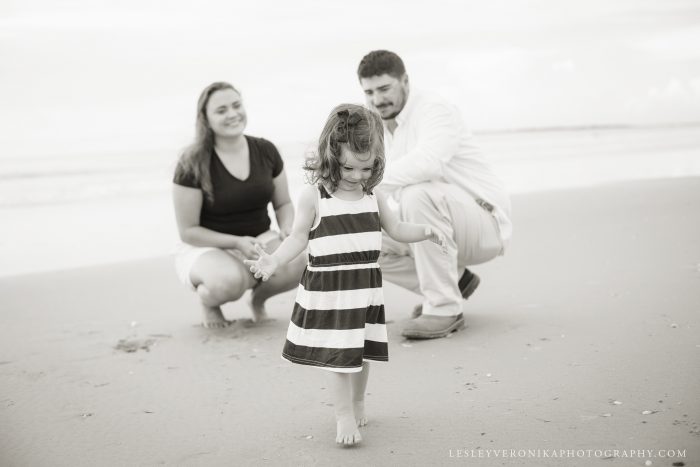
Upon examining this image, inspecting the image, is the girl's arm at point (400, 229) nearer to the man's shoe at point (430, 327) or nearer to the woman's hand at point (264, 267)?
the woman's hand at point (264, 267)

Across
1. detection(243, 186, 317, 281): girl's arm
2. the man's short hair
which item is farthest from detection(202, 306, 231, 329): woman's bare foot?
detection(243, 186, 317, 281): girl's arm

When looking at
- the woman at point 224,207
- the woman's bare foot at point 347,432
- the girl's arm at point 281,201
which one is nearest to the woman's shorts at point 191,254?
the woman at point 224,207

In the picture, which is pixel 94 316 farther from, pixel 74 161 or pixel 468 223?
pixel 74 161

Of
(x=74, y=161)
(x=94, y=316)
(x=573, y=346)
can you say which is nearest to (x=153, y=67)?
(x=74, y=161)

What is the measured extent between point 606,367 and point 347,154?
58.4 inches

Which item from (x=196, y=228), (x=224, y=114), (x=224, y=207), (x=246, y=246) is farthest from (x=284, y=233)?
(x=224, y=114)

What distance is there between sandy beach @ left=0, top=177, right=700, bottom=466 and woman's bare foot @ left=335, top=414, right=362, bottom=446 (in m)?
0.04

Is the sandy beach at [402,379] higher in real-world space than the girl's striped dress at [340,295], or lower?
lower

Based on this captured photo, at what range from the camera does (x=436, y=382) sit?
3.39 m

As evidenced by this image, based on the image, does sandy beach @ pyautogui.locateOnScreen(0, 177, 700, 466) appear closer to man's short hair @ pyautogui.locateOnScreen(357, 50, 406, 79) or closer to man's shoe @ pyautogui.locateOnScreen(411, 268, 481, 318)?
man's shoe @ pyautogui.locateOnScreen(411, 268, 481, 318)

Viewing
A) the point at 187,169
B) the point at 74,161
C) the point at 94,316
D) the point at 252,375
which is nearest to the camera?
the point at 252,375

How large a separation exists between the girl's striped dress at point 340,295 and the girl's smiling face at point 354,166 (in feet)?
0.30

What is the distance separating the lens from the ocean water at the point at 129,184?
25.3 ft

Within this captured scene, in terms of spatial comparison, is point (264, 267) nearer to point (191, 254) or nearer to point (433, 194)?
point (433, 194)
